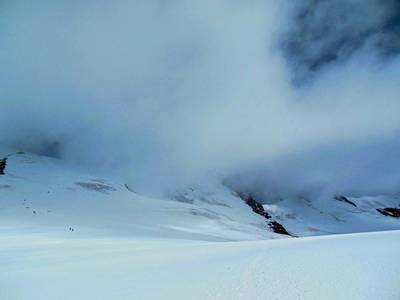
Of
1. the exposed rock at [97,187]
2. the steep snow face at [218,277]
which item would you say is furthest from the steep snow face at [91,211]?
the steep snow face at [218,277]

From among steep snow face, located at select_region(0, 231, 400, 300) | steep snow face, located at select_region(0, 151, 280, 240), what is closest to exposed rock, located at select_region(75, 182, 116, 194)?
steep snow face, located at select_region(0, 151, 280, 240)

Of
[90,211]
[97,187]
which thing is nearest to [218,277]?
[90,211]

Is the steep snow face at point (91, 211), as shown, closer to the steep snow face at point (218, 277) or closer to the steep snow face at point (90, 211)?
the steep snow face at point (90, 211)

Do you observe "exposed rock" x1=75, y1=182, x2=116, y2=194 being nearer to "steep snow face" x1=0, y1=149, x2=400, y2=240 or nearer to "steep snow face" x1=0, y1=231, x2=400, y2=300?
"steep snow face" x1=0, y1=149, x2=400, y2=240

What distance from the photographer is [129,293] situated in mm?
7430

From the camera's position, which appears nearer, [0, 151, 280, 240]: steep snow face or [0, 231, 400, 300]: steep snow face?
[0, 231, 400, 300]: steep snow face

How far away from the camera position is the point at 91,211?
5306 centimetres

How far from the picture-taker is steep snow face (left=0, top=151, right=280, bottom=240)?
37759mm

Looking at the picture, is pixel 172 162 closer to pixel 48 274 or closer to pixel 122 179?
pixel 122 179

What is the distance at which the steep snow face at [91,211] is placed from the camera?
37759mm

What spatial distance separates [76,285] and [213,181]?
17621 centimetres

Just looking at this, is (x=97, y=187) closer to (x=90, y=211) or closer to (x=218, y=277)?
(x=90, y=211)

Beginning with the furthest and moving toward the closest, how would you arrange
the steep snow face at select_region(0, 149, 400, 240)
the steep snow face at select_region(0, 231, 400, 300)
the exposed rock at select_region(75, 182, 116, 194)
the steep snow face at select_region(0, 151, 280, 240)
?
the exposed rock at select_region(75, 182, 116, 194), the steep snow face at select_region(0, 151, 280, 240), the steep snow face at select_region(0, 149, 400, 240), the steep snow face at select_region(0, 231, 400, 300)

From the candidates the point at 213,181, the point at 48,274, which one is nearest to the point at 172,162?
the point at 213,181
